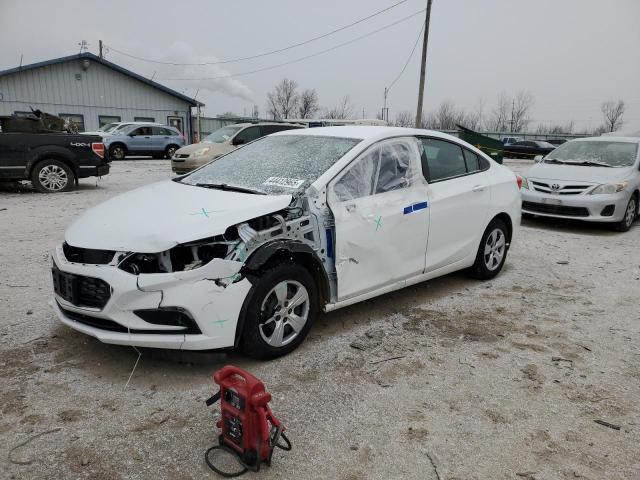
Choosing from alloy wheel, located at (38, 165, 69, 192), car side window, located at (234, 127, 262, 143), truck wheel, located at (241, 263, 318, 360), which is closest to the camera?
truck wheel, located at (241, 263, 318, 360)

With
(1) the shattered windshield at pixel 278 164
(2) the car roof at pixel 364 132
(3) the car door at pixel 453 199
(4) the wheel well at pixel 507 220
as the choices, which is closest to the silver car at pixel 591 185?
(4) the wheel well at pixel 507 220

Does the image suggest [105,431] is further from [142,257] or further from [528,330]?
[528,330]

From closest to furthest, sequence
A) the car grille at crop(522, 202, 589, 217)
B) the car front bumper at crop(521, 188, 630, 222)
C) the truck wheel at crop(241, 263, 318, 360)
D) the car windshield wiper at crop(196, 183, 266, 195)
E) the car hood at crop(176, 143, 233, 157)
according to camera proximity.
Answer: the truck wheel at crop(241, 263, 318, 360) < the car windshield wiper at crop(196, 183, 266, 195) < the car front bumper at crop(521, 188, 630, 222) < the car grille at crop(522, 202, 589, 217) < the car hood at crop(176, 143, 233, 157)

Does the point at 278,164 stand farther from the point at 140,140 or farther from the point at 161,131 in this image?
the point at 161,131

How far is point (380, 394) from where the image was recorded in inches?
123

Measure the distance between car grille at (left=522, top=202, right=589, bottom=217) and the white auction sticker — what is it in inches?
247

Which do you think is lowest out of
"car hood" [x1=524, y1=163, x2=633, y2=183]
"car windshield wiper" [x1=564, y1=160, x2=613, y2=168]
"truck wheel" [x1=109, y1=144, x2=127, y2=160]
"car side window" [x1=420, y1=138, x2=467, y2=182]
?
"truck wheel" [x1=109, y1=144, x2=127, y2=160]

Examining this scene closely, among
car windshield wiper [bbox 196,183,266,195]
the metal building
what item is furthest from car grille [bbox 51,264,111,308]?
the metal building

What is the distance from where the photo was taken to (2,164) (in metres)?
9.95

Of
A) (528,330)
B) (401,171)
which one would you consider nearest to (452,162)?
(401,171)

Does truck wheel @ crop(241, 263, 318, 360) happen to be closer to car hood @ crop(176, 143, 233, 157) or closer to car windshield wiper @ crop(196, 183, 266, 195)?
car windshield wiper @ crop(196, 183, 266, 195)

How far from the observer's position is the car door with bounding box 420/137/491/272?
4.48 metres

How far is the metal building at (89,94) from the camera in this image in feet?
83.2

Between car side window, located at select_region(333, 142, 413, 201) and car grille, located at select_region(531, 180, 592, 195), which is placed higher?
car side window, located at select_region(333, 142, 413, 201)
